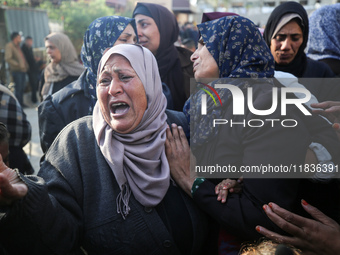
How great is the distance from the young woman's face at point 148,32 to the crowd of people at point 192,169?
1352mm

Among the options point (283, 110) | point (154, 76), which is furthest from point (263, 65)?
point (154, 76)

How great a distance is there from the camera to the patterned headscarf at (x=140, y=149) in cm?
167

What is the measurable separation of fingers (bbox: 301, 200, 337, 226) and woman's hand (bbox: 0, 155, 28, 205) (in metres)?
1.31

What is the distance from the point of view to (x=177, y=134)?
1.88 meters

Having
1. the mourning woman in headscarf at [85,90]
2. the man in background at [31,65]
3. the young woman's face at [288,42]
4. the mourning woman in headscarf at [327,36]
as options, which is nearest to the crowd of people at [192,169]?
the mourning woman in headscarf at [85,90]

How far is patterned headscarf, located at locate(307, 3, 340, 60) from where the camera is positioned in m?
3.25

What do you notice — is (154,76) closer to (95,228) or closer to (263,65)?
(263,65)

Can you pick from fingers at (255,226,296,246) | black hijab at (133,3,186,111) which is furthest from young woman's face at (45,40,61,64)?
fingers at (255,226,296,246)

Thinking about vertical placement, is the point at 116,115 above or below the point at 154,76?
below

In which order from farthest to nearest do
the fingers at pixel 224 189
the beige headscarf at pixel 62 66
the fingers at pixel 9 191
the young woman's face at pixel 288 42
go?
the beige headscarf at pixel 62 66
the young woman's face at pixel 288 42
the fingers at pixel 224 189
the fingers at pixel 9 191

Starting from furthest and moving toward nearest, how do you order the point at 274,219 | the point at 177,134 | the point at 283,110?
the point at 177,134, the point at 283,110, the point at 274,219

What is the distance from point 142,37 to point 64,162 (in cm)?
207

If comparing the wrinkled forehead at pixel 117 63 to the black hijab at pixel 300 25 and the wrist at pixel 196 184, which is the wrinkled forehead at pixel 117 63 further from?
the black hijab at pixel 300 25

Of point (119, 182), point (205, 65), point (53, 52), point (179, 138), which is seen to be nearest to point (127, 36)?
point (205, 65)
